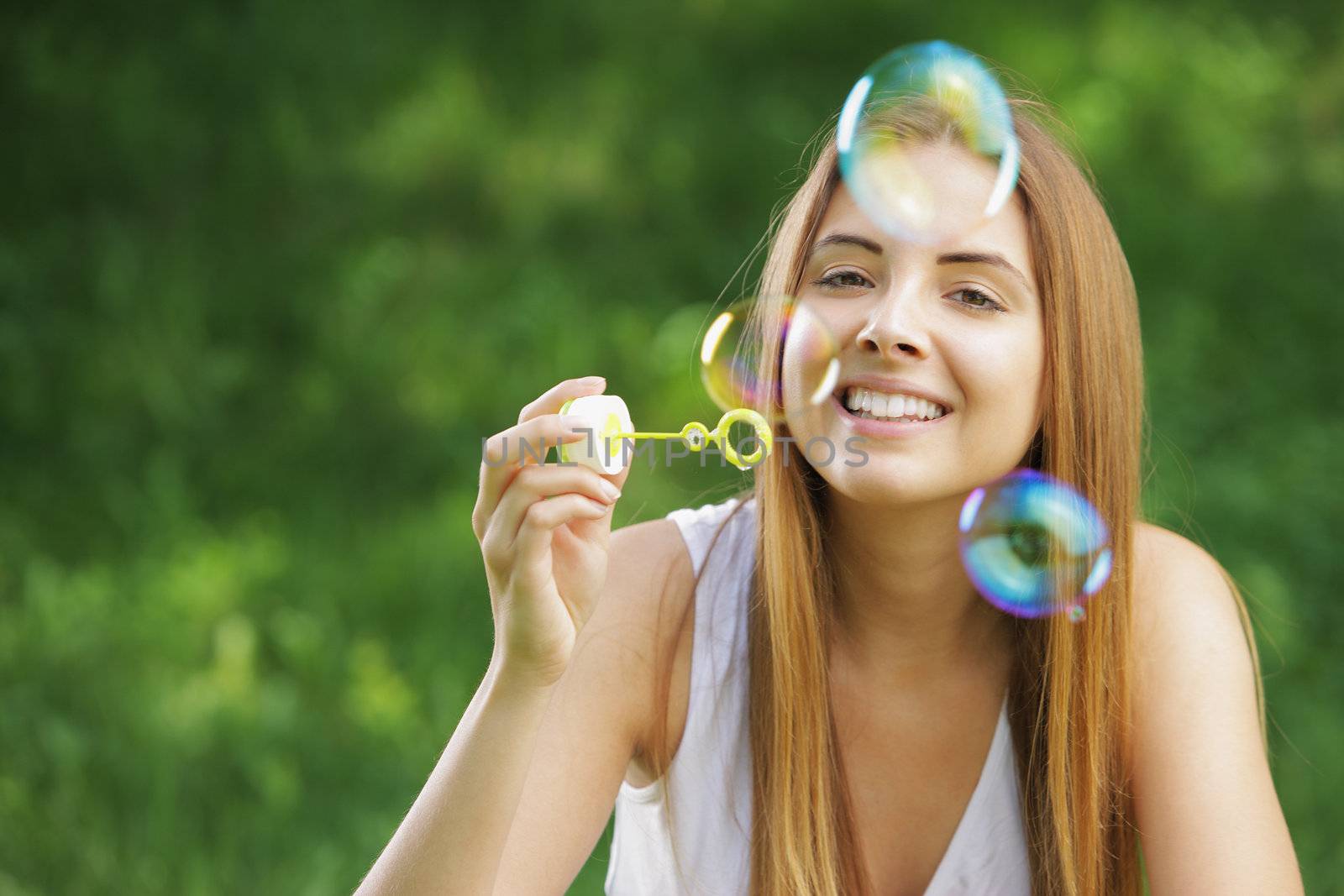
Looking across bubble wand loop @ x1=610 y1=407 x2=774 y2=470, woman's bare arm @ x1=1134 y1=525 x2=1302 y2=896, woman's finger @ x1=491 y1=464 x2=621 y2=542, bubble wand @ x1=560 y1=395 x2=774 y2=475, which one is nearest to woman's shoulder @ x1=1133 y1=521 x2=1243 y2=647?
woman's bare arm @ x1=1134 y1=525 x2=1302 y2=896

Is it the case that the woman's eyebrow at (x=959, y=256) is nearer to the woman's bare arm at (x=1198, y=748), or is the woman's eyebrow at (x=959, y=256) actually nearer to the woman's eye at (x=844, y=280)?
the woman's eye at (x=844, y=280)


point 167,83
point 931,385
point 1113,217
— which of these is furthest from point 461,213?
point 931,385

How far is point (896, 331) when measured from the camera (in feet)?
5.07

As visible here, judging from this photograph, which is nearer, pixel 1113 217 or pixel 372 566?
pixel 372 566

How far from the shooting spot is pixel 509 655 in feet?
4.75

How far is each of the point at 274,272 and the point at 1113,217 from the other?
2.48m

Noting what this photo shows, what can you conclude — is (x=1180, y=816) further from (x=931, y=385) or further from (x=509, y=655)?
(x=509, y=655)

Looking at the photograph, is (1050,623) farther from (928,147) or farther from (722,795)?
(928,147)

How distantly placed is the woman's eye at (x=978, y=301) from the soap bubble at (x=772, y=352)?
0.15 metres

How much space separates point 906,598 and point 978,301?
411 millimetres

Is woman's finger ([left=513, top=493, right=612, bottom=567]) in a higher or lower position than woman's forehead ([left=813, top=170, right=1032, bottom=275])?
lower

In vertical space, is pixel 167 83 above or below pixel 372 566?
above

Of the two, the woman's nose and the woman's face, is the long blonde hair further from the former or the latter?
the woman's nose

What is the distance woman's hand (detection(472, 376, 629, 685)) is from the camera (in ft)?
4.45
